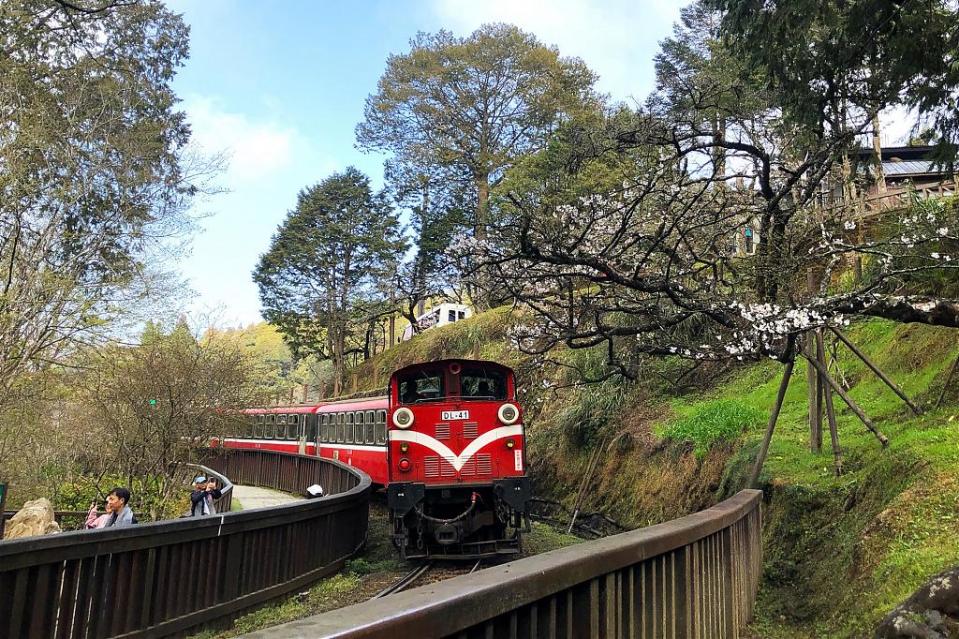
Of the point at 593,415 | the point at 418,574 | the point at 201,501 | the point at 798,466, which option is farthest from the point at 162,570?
the point at 593,415

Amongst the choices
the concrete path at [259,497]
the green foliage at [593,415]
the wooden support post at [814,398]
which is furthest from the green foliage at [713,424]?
the concrete path at [259,497]

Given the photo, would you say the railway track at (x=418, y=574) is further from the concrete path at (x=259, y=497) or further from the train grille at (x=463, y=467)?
the concrete path at (x=259, y=497)

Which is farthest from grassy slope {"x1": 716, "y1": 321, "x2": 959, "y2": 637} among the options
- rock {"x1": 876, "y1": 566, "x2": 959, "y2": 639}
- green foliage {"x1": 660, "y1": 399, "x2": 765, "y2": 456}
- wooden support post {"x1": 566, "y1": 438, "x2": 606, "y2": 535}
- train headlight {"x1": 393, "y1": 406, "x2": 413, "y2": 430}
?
train headlight {"x1": 393, "y1": 406, "x2": 413, "y2": 430}

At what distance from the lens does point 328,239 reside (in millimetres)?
38594

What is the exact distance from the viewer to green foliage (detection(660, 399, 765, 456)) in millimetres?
12633

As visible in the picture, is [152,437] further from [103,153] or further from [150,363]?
[103,153]

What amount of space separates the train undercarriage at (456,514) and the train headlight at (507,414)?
99 centimetres

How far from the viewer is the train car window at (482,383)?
1112 centimetres

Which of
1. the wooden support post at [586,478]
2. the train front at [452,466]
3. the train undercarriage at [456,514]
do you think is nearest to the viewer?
the train undercarriage at [456,514]

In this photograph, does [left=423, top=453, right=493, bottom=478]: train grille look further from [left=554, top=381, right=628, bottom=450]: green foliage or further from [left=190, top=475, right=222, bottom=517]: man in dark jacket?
[left=554, top=381, right=628, bottom=450]: green foliage

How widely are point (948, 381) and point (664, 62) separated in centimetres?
2400

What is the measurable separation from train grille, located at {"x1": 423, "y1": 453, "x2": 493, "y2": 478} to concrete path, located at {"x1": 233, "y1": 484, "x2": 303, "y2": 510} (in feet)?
24.5

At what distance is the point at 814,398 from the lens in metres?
9.48

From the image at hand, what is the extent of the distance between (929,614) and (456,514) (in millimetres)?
7593
